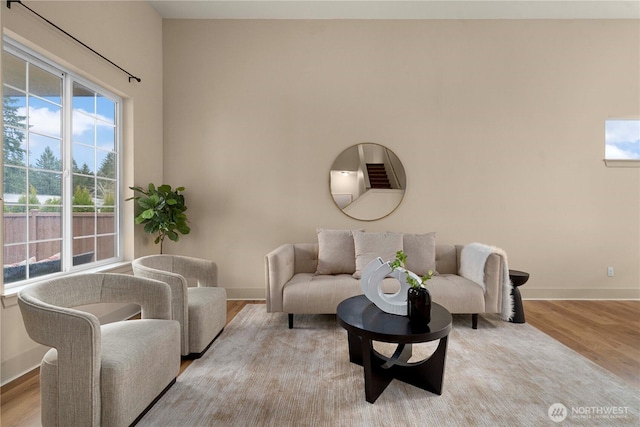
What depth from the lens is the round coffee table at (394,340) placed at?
5.80 feet

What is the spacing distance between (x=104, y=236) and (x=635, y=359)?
4735 mm

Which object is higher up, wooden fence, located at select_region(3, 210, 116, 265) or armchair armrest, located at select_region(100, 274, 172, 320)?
wooden fence, located at select_region(3, 210, 116, 265)

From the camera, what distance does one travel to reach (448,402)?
181 cm

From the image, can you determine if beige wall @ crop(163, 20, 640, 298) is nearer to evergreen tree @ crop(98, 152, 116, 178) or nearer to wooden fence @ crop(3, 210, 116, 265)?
evergreen tree @ crop(98, 152, 116, 178)

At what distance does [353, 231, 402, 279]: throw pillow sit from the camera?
3.23 meters

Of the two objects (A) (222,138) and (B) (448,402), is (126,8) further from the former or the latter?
(B) (448,402)

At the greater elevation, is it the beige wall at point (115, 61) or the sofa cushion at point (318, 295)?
the beige wall at point (115, 61)

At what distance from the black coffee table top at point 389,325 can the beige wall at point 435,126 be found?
1.88 m

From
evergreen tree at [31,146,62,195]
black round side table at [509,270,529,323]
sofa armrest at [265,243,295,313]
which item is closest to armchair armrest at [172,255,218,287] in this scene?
sofa armrest at [265,243,295,313]

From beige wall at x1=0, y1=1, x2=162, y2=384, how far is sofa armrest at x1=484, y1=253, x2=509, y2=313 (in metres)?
3.59

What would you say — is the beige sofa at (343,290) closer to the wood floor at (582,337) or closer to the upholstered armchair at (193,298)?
the wood floor at (582,337)

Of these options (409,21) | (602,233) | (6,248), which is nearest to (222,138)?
(6,248)

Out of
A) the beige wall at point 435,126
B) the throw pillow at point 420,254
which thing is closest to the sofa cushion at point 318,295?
the throw pillow at point 420,254

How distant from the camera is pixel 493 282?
2922 mm
